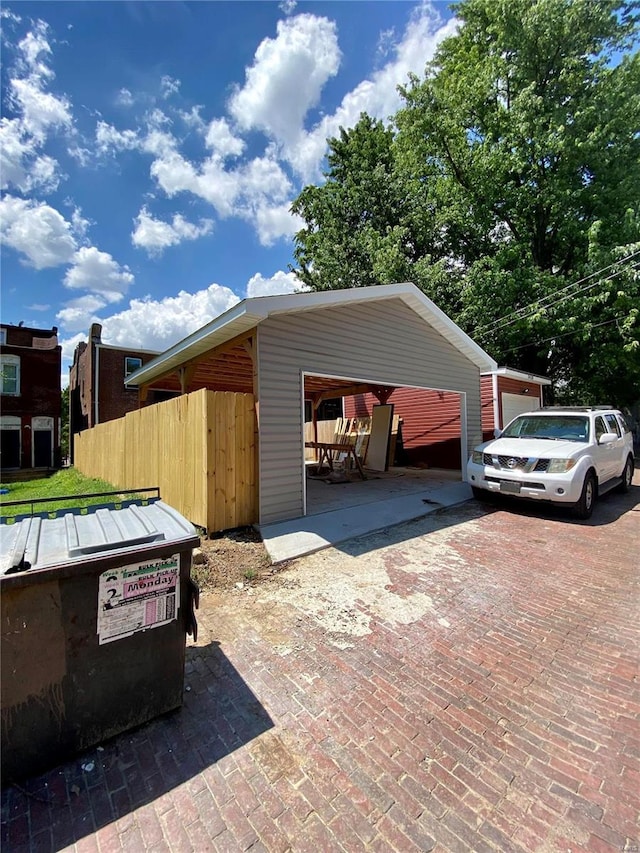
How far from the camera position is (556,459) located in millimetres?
6289

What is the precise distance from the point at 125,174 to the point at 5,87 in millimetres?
4140

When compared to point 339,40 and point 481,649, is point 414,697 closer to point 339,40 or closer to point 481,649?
point 481,649

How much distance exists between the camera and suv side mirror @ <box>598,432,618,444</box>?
7065 millimetres

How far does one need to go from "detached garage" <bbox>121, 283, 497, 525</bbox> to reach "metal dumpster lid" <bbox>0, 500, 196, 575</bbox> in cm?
334

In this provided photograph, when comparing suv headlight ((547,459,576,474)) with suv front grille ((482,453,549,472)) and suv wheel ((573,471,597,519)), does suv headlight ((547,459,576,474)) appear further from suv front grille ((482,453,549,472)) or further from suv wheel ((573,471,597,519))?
suv wheel ((573,471,597,519))

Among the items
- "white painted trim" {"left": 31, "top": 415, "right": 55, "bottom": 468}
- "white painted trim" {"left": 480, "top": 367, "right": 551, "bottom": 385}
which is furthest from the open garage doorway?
"white painted trim" {"left": 31, "top": 415, "right": 55, "bottom": 468}

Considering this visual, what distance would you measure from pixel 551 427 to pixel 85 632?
8012 mm

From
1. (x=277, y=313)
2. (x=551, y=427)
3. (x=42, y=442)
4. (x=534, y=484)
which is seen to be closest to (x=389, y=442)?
(x=551, y=427)

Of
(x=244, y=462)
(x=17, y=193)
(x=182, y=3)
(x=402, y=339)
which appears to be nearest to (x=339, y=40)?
(x=182, y=3)

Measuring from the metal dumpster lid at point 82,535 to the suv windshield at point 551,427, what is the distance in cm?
714

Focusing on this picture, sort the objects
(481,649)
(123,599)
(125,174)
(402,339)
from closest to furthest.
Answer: (123,599) → (481,649) → (402,339) → (125,174)

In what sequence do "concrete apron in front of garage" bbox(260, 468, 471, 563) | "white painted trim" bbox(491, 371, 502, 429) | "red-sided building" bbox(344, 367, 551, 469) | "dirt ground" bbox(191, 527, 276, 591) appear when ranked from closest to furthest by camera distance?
"dirt ground" bbox(191, 527, 276, 591) → "concrete apron in front of garage" bbox(260, 468, 471, 563) → "white painted trim" bbox(491, 371, 502, 429) → "red-sided building" bbox(344, 367, 551, 469)

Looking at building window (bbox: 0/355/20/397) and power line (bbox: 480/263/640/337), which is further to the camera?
building window (bbox: 0/355/20/397)

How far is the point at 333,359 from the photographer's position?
6.97 meters
